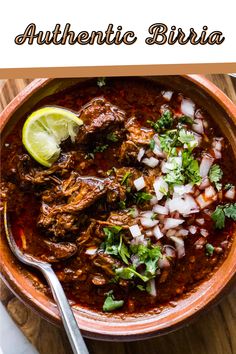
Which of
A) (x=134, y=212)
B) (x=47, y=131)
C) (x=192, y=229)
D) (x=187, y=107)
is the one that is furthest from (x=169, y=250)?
(x=47, y=131)

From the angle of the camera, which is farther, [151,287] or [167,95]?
[167,95]

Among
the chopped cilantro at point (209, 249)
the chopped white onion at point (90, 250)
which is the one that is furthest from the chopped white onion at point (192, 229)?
the chopped white onion at point (90, 250)

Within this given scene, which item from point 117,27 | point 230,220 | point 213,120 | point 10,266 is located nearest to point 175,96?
point 213,120

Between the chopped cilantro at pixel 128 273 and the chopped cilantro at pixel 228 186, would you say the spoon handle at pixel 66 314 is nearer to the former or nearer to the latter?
the chopped cilantro at pixel 128 273

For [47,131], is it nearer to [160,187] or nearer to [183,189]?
[160,187]

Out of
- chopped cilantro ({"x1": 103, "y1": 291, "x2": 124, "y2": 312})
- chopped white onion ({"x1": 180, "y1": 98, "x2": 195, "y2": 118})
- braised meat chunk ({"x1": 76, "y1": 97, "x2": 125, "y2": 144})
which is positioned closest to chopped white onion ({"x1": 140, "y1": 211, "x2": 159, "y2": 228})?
chopped cilantro ({"x1": 103, "y1": 291, "x2": 124, "y2": 312})

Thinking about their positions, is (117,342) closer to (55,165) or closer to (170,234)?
(170,234)
